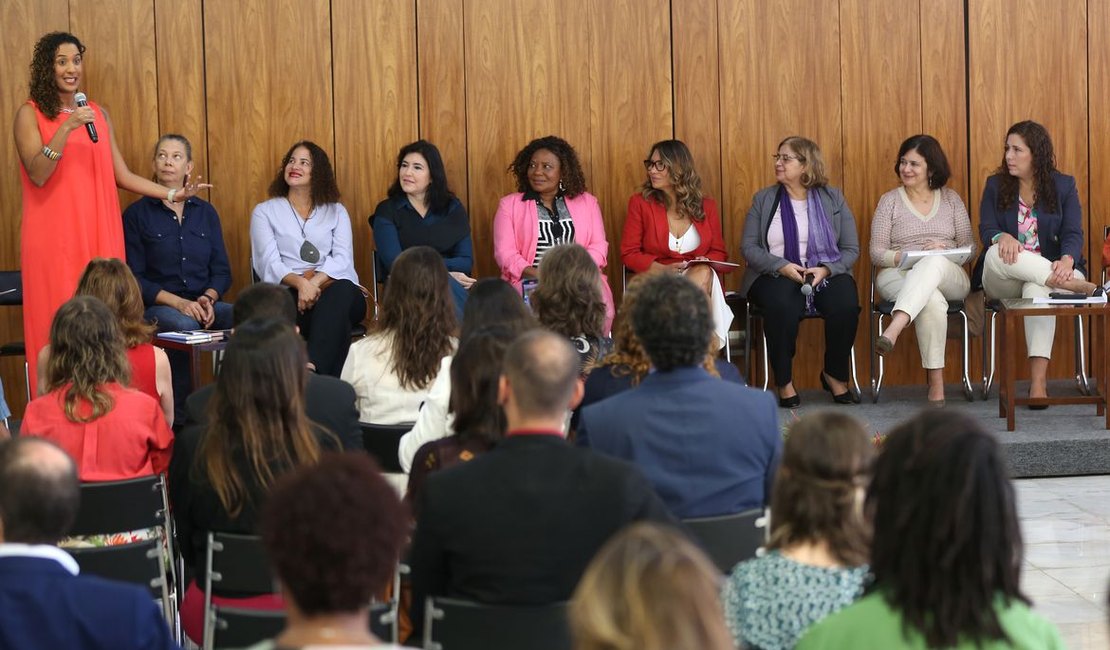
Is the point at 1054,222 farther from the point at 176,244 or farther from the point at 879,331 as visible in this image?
the point at 176,244

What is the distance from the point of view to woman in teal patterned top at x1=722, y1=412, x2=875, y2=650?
7.15 feet

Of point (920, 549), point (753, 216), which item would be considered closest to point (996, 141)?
point (753, 216)

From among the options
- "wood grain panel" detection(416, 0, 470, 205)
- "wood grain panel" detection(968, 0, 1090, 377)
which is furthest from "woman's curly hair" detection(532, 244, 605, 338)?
"wood grain panel" detection(968, 0, 1090, 377)

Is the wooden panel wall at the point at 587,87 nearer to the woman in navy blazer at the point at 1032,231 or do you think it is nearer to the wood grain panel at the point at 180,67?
the wood grain panel at the point at 180,67

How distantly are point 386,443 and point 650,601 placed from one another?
269 cm

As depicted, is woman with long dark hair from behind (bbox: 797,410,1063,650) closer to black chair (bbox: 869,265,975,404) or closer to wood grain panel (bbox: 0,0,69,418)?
black chair (bbox: 869,265,975,404)

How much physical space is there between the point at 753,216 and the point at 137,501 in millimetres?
4560

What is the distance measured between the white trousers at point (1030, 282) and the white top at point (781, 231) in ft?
3.08

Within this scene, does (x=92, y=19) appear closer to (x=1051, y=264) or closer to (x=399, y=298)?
(x=399, y=298)

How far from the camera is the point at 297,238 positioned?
6.77 m

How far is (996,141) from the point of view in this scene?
7.81 metres

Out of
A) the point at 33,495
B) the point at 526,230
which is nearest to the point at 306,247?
the point at 526,230

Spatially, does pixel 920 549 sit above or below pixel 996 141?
below

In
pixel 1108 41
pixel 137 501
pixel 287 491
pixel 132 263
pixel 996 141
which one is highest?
pixel 1108 41
